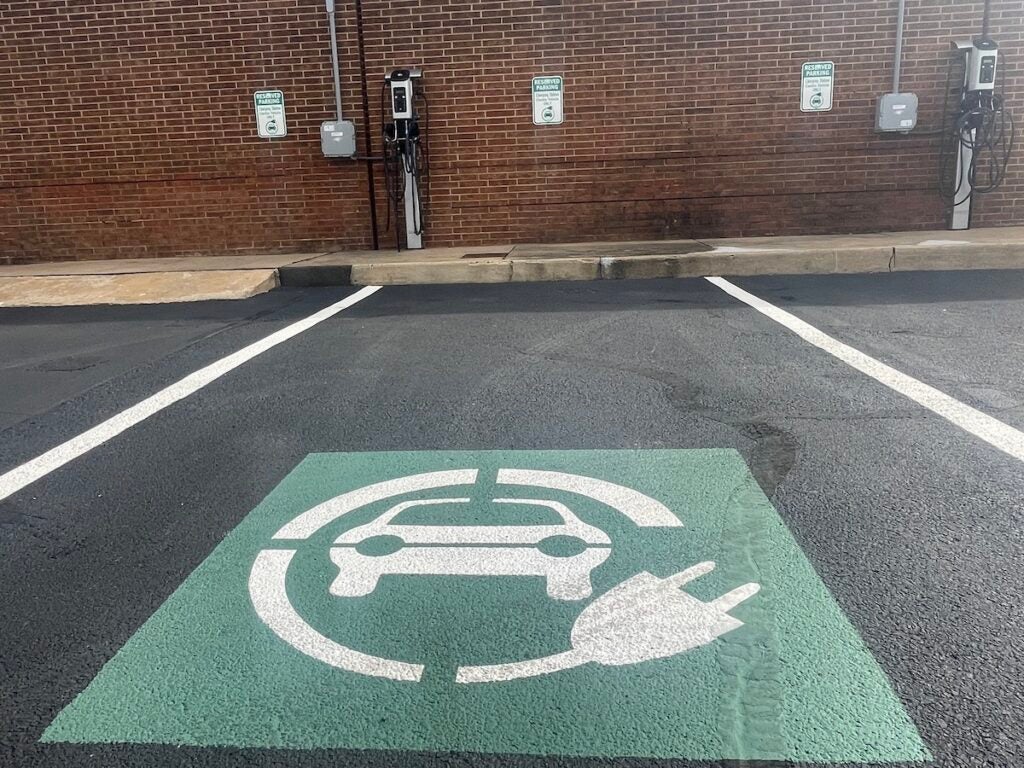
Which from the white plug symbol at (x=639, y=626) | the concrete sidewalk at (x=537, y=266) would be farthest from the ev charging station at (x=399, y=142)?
the white plug symbol at (x=639, y=626)

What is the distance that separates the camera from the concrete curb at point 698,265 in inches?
364

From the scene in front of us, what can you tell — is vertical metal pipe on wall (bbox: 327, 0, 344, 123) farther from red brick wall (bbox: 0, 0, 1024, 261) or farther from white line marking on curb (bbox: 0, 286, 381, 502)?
white line marking on curb (bbox: 0, 286, 381, 502)

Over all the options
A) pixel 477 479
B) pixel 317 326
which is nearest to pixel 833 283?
pixel 317 326

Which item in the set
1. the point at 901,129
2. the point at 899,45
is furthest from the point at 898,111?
the point at 899,45

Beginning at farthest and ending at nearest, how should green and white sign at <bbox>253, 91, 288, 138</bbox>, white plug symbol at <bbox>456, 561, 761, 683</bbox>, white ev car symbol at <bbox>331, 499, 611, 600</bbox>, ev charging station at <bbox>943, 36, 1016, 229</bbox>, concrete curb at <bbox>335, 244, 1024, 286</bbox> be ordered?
green and white sign at <bbox>253, 91, 288, 138</bbox>, ev charging station at <bbox>943, 36, 1016, 229</bbox>, concrete curb at <bbox>335, 244, 1024, 286</bbox>, white ev car symbol at <bbox>331, 499, 611, 600</bbox>, white plug symbol at <bbox>456, 561, 761, 683</bbox>

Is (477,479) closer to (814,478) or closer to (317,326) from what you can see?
(814,478)

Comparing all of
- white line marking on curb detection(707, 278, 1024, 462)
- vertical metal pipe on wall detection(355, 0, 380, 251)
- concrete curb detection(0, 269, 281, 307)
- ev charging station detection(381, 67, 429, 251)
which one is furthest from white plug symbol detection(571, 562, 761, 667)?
vertical metal pipe on wall detection(355, 0, 380, 251)

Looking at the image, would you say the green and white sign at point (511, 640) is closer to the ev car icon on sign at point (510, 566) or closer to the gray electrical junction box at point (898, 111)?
the ev car icon on sign at point (510, 566)

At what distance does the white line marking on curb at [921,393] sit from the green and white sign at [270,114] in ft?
24.7

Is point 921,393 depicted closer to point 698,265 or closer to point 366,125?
point 698,265

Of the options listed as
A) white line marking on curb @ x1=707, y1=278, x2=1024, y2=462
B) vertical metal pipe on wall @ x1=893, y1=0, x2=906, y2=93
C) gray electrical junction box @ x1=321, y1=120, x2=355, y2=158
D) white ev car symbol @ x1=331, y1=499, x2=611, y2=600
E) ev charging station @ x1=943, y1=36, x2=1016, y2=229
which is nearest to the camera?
white ev car symbol @ x1=331, y1=499, x2=611, y2=600

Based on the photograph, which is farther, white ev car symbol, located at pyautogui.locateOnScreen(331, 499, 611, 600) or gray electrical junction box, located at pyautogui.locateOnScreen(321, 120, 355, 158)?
gray electrical junction box, located at pyautogui.locateOnScreen(321, 120, 355, 158)

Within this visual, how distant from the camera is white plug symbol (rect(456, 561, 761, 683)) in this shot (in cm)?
225

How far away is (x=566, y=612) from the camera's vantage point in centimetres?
250
